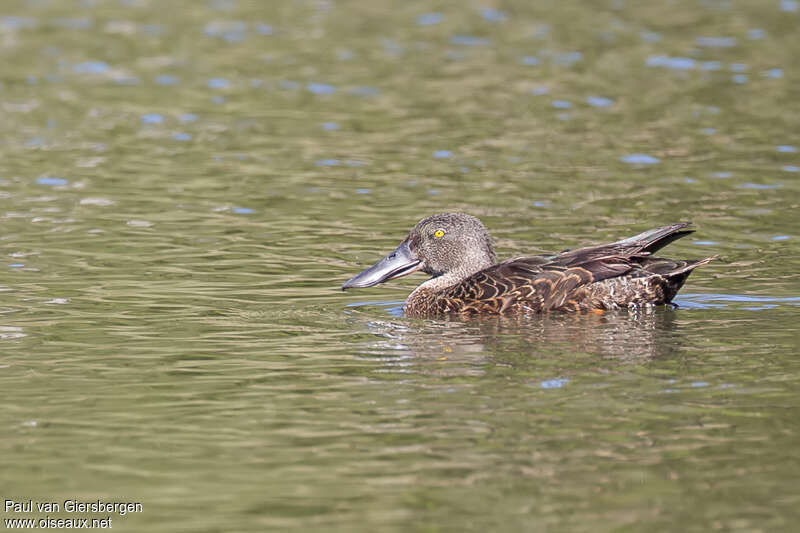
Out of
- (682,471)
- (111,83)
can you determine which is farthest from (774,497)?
(111,83)

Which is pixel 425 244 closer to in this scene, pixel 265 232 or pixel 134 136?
pixel 265 232

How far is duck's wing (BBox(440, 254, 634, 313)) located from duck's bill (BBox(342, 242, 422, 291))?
0.96 metres

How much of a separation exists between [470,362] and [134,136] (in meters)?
10.6

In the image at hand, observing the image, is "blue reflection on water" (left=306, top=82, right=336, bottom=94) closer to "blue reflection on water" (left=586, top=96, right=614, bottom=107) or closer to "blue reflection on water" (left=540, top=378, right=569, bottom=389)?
"blue reflection on water" (left=586, top=96, right=614, bottom=107)

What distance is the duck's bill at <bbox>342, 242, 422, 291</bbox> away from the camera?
36.8ft

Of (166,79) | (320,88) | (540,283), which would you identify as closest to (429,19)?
(320,88)

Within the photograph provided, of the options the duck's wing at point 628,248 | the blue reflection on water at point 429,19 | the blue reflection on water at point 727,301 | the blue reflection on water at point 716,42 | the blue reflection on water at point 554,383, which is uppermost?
the blue reflection on water at point 429,19

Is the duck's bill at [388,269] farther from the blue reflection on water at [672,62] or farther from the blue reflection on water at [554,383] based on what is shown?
the blue reflection on water at [672,62]

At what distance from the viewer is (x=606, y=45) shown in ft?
79.7

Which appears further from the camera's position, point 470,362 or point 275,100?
point 275,100

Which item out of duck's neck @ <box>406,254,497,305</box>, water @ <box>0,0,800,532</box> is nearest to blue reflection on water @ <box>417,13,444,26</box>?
water @ <box>0,0,800,532</box>

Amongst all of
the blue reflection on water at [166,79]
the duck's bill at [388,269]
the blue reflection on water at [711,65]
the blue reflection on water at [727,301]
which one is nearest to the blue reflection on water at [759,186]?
the blue reflection on water at [727,301]

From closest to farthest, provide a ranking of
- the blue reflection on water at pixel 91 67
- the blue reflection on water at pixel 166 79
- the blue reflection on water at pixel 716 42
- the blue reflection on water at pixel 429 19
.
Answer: the blue reflection on water at pixel 166 79, the blue reflection on water at pixel 91 67, the blue reflection on water at pixel 716 42, the blue reflection on water at pixel 429 19

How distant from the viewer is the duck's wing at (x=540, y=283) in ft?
34.0
